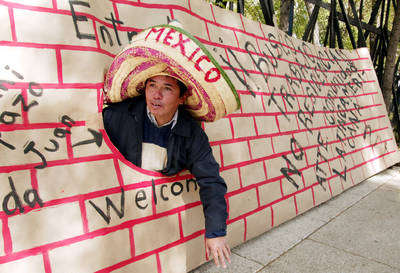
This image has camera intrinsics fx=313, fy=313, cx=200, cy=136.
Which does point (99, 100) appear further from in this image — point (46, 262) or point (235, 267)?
point (235, 267)

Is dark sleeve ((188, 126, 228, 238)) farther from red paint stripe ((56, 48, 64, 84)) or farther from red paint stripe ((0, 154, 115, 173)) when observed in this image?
red paint stripe ((56, 48, 64, 84))

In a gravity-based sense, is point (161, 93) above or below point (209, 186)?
above

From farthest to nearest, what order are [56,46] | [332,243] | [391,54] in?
1. [391,54]
2. [332,243]
3. [56,46]

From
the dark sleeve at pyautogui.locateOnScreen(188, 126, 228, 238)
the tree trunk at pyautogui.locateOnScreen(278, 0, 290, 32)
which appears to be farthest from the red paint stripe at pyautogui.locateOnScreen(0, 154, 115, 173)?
the tree trunk at pyautogui.locateOnScreen(278, 0, 290, 32)

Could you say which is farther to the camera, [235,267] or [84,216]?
[235,267]

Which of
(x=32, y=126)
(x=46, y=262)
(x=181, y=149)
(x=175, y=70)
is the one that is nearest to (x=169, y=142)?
(x=181, y=149)

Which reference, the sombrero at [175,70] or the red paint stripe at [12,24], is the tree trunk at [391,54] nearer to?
the sombrero at [175,70]

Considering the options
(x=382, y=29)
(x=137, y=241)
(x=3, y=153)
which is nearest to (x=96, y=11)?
(x=3, y=153)

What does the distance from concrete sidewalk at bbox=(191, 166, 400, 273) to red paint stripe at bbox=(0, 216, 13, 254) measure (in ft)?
2.99

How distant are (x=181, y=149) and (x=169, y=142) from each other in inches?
Answer: 2.7

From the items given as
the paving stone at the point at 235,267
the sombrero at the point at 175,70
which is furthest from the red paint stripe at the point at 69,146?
the paving stone at the point at 235,267

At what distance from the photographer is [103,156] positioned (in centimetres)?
134

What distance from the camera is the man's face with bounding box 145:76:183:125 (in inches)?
54.8

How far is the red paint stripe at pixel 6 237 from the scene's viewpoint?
106 cm
